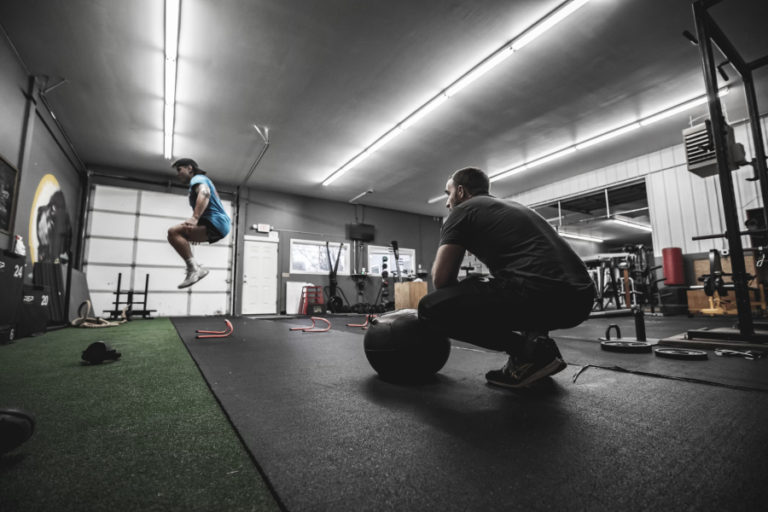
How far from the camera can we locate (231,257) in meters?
9.77

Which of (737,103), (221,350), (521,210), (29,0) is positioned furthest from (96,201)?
(737,103)

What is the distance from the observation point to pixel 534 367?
1.71 metres

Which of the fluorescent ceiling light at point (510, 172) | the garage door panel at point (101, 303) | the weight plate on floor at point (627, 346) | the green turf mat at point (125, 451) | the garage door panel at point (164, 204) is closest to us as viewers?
the green turf mat at point (125, 451)

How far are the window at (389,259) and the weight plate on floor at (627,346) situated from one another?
9447 mm

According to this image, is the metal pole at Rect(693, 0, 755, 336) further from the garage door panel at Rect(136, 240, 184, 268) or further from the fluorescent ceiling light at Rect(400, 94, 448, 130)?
the garage door panel at Rect(136, 240, 184, 268)

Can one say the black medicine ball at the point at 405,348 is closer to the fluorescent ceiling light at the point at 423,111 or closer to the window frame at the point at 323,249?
the fluorescent ceiling light at the point at 423,111

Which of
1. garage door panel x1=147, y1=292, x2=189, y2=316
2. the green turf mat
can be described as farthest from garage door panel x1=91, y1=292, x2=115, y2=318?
the green turf mat

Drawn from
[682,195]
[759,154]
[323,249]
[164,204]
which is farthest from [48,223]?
[682,195]

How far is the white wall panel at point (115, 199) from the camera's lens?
8398 millimetres

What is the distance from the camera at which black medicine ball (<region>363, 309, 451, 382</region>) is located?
6.00 ft

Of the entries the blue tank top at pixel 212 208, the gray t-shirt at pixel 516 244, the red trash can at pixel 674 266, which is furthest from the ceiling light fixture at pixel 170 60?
the red trash can at pixel 674 266

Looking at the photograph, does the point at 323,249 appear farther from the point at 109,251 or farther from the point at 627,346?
the point at 627,346

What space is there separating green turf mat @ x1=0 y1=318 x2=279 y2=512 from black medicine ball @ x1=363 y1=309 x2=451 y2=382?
0.82 m

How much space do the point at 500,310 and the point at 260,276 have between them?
9429 mm
